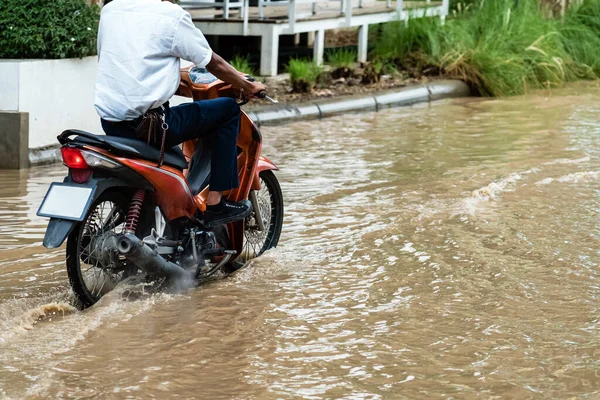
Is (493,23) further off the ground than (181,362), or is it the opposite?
(493,23)

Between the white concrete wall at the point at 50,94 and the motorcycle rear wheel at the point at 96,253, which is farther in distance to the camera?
the white concrete wall at the point at 50,94

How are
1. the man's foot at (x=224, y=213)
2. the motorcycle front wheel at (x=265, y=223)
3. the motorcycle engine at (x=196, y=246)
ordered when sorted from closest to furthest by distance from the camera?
the motorcycle engine at (x=196, y=246) → the man's foot at (x=224, y=213) → the motorcycle front wheel at (x=265, y=223)

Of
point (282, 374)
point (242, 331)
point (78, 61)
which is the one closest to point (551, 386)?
point (282, 374)

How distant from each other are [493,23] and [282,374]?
1189 cm

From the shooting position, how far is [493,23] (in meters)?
15.9

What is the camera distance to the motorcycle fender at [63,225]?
5.20m

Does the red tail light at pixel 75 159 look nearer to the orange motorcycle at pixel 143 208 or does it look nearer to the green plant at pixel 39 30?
the orange motorcycle at pixel 143 208

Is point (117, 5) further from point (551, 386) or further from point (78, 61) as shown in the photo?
point (78, 61)

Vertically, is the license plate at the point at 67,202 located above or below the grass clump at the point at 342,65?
below

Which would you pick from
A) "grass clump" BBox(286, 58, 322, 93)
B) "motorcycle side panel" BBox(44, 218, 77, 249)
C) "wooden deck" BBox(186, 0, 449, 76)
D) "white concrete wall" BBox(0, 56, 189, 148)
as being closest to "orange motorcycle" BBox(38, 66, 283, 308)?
"motorcycle side panel" BBox(44, 218, 77, 249)

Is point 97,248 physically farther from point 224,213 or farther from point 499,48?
point 499,48

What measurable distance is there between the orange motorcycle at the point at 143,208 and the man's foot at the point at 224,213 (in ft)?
0.14

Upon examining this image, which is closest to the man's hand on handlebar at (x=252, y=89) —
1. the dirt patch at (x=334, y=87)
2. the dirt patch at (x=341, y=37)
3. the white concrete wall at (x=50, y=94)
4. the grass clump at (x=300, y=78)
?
the white concrete wall at (x=50, y=94)

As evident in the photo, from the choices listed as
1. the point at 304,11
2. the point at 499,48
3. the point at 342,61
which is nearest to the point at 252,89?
the point at 342,61
